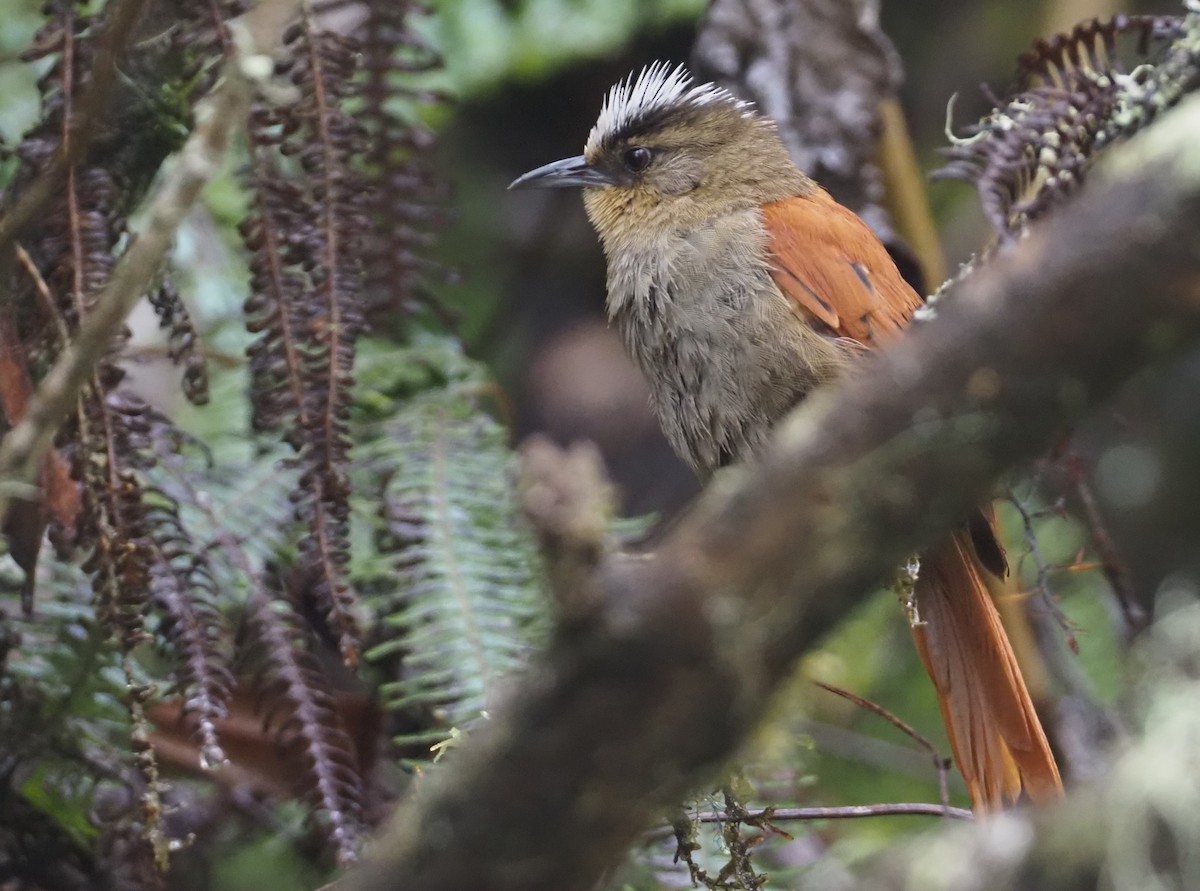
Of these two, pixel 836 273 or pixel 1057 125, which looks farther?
pixel 836 273

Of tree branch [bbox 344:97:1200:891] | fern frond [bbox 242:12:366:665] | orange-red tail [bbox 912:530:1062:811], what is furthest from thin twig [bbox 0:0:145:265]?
orange-red tail [bbox 912:530:1062:811]

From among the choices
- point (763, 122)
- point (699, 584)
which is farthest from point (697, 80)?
point (699, 584)

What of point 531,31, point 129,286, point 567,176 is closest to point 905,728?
point 129,286

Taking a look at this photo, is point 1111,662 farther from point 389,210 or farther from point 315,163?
point 315,163

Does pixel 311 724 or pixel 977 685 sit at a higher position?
pixel 311 724

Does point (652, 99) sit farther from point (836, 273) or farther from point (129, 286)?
point (129, 286)

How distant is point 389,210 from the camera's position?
9.31 feet

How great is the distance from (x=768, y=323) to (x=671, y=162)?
0.67 m

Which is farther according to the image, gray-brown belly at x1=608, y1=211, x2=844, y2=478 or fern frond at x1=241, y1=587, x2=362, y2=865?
gray-brown belly at x1=608, y1=211, x2=844, y2=478

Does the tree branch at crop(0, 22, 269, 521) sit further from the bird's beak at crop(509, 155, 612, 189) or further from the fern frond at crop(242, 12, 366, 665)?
the bird's beak at crop(509, 155, 612, 189)

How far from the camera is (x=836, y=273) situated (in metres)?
2.51

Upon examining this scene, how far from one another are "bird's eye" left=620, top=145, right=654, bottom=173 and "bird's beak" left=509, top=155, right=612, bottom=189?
0.06m

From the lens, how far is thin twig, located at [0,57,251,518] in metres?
1.32

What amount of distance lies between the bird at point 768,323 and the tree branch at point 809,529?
1164mm
